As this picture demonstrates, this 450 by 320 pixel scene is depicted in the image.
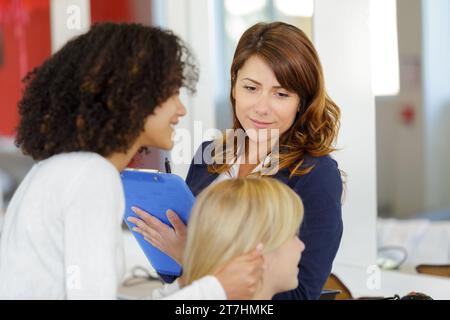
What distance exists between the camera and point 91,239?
100 centimetres

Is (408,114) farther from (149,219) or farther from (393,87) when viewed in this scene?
(149,219)

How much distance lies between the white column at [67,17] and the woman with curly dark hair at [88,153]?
2332 millimetres

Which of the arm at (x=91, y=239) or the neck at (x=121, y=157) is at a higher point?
the neck at (x=121, y=157)

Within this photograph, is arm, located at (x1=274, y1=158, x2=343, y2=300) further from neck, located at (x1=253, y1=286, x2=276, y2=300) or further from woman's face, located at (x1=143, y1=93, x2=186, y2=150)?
woman's face, located at (x1=143, y1=93, x2=186, y2=150)

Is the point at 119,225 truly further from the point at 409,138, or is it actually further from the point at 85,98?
the point at 409,138

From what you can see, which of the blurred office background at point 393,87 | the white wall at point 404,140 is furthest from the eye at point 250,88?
the white wall at point 404,140

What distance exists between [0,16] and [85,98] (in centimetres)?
475

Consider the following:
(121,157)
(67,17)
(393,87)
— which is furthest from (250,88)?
(393,87)

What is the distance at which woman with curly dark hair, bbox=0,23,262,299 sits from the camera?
1.01m

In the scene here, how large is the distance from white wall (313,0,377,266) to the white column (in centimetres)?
127

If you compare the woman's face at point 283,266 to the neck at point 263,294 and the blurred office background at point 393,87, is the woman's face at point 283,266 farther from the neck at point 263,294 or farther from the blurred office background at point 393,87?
the blurred office background at point 393,87

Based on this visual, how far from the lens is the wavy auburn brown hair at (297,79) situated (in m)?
1.48

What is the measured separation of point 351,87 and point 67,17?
1.55m

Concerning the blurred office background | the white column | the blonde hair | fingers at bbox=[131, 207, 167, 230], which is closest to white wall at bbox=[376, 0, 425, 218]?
the blurred office background
